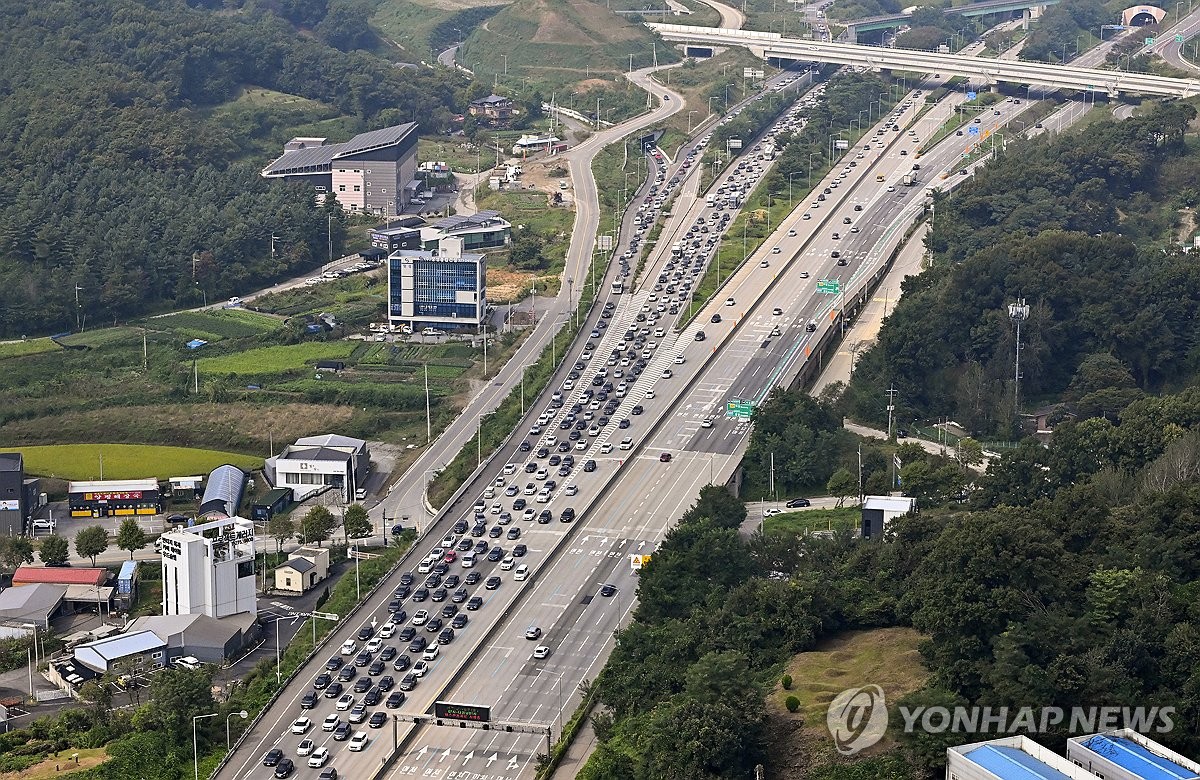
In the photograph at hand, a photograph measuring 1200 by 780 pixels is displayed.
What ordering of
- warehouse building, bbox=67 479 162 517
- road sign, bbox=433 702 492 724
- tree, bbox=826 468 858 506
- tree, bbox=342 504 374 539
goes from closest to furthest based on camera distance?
road sign, bbox=433 702 492 724 → tree, bbox=342 504 374 539 → tree, bbox=826 468 858 506 → warehouse building, bbox=67 479 162 517

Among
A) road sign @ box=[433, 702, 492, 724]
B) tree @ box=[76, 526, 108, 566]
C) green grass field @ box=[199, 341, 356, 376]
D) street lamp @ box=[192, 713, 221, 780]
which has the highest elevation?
green grass field @ box=[199, 341, 356, 376]

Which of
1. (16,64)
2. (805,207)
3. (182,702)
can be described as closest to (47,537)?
(182,702)

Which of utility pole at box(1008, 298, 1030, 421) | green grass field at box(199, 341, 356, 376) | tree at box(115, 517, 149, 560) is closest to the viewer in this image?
tree at box(115, 517, 149, 560)

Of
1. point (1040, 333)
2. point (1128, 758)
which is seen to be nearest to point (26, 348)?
point (1040, 333)

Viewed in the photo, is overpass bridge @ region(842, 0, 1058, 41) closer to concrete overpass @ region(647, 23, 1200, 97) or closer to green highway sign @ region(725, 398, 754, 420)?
concrete overpass @ region(647, 23, 1200, 97)

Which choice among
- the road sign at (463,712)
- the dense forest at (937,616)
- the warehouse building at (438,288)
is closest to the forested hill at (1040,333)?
the dense forest at (937,616)
